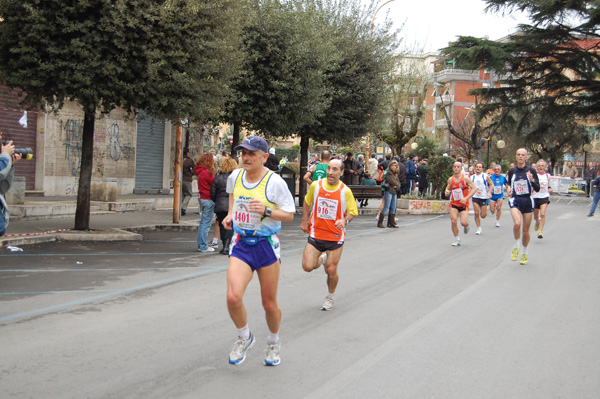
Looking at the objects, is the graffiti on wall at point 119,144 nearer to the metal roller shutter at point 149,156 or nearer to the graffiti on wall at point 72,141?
the metal roller shutter at point 149,156

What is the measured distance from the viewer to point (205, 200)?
1245cm

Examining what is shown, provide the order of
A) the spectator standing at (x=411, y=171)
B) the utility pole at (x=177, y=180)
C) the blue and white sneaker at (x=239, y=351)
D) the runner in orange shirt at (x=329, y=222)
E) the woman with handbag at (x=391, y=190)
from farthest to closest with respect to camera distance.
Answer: the spectator standing at (x=411, y=171)
the woman with handbag at (x=391, y=190)
the utility pole at (x=177, y=180)
the runner in orange shirt at (x=329, y=222)
the blue and white sneaker at (x=239, y=351)

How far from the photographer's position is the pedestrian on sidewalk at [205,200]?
1235 cm

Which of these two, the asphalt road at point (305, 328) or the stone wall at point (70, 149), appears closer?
the asphalt road at point (305, 328)

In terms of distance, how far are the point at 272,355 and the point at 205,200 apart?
24.3ft

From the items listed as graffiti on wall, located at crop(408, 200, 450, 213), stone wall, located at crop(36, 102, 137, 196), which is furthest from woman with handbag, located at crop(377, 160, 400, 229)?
stone wall, located at crop(36, 102, 137, 196)

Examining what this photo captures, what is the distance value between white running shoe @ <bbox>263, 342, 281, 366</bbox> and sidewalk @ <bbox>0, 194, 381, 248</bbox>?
8.00m

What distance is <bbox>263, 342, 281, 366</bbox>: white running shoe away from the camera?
5.31 metres

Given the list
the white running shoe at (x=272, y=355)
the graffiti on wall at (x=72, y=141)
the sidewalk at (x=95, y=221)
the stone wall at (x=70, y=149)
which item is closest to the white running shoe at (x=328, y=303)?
the white running shoe at (x=272, y=355)

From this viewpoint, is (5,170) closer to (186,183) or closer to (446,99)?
(186,183)

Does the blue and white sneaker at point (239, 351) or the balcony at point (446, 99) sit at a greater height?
the balcony at point (446, 99)

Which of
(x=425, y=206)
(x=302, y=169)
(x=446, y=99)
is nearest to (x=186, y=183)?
(x=302, y=169)

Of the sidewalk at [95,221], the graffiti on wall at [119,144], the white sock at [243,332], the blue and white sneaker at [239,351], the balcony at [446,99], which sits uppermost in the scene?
the balcony at [446,99]

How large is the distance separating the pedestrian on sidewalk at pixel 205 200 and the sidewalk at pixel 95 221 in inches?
77.9
